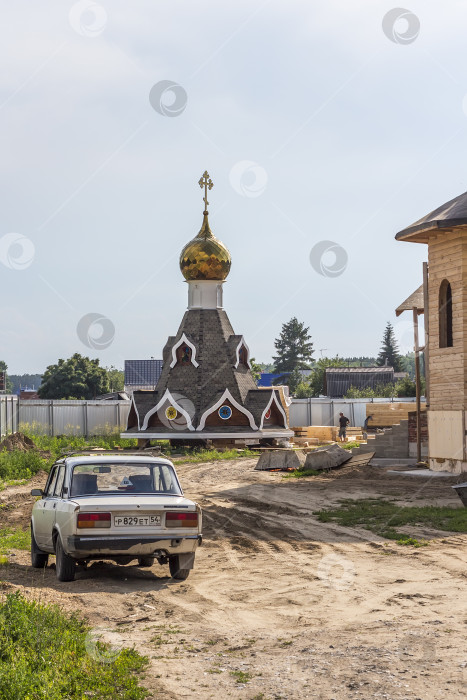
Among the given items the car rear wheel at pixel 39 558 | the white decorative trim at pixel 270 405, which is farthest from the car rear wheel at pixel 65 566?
the white decorative trim at pixel 270 405

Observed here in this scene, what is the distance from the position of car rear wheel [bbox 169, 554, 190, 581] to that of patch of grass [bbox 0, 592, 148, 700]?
2843 mm

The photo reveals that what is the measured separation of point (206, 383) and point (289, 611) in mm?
29431

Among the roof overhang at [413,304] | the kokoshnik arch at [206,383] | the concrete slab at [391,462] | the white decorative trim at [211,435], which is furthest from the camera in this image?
the kokoshnik arch at [206,383]

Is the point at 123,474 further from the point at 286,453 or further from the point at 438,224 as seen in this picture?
the point at 286,453

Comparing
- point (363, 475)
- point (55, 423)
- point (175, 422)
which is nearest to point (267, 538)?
point (363, 475)

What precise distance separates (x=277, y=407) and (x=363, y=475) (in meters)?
14.7

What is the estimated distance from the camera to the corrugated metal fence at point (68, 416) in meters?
42.9

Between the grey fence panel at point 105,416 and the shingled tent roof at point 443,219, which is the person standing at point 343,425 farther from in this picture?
the shingled tent roof at point 443,219

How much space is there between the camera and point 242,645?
7.32m

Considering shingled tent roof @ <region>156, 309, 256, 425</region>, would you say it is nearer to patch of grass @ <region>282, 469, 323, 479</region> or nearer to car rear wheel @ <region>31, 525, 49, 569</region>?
patch of grass @ <region>282, 469, 323, 479</region>

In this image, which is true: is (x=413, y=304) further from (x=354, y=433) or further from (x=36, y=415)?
(x=36, y=415)

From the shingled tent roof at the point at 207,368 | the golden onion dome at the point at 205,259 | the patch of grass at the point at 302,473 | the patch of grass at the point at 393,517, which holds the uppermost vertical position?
the golden onion dome at the point at 205,259

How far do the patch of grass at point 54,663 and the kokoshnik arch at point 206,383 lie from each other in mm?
29523

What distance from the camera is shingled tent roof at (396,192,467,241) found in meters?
21.9
